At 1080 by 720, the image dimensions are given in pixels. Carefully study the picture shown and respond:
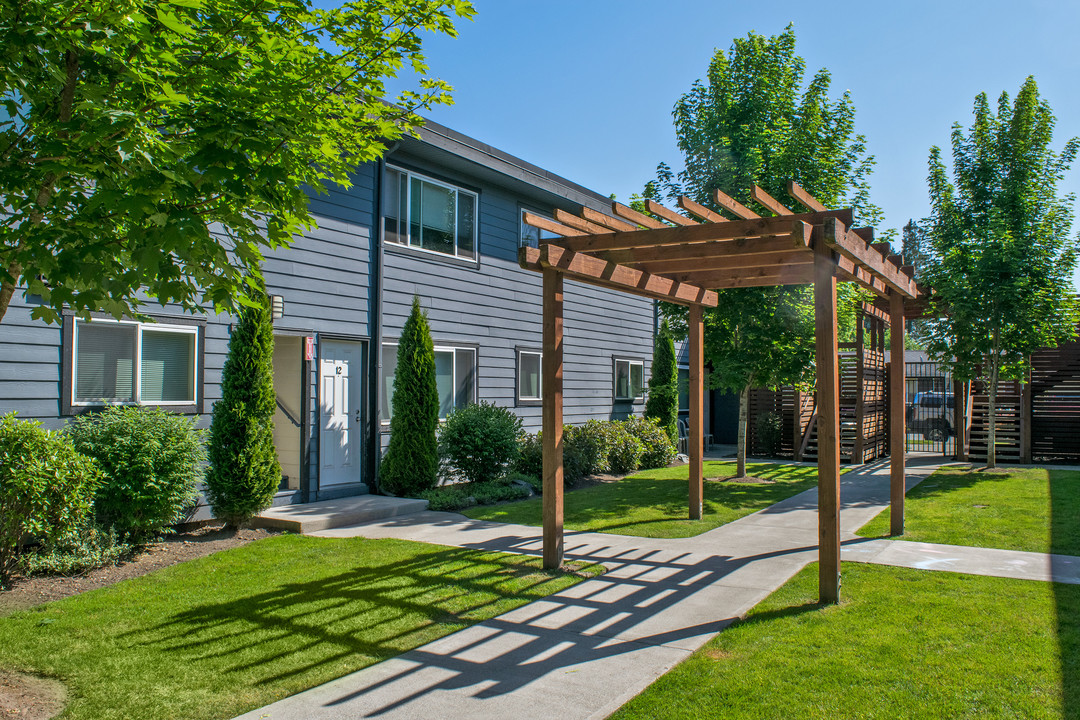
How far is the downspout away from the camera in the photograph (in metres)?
10.6

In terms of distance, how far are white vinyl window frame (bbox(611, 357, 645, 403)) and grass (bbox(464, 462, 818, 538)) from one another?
2697 millimetres

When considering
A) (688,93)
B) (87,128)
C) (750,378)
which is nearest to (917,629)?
(87,128)

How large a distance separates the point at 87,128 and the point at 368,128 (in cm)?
186

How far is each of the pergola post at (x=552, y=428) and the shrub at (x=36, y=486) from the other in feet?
12.6

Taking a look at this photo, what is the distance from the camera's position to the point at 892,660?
4.20 m

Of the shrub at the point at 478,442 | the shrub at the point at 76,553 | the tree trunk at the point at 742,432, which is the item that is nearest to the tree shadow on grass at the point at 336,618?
the shrub at the point at 76,553

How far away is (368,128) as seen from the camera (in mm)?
4934

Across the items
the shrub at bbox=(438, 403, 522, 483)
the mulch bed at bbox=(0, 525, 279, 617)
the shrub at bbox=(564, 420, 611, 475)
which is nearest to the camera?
the mulch bed at bbox=(0, 525, 279, 617)

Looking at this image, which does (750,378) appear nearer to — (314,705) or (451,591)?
(451,591)

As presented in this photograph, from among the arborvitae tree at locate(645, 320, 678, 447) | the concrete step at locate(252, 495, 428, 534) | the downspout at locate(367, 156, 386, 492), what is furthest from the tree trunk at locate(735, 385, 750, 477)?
the downspout at locate(367, 156, 386, 492)

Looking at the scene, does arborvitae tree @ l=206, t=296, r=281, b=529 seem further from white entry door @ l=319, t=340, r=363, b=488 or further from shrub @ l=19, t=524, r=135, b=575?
white entry door @ l=319, t=340, r=363, b=488

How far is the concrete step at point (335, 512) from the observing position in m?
8.30

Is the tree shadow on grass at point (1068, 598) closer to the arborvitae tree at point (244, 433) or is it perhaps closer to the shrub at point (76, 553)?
the shrub at point (76, 553)

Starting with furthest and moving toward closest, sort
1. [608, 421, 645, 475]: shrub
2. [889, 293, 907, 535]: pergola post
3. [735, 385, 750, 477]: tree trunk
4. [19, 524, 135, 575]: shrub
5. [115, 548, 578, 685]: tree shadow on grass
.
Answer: [608, 421, 645, 475]: shrub, [735, 385, 750, 477]: tree trunk, [889, 293, 907, 535]: pergola post, [19, 524, 135, 575]: shrub, [115, 548, 578, 685]: tree shadow on grass
